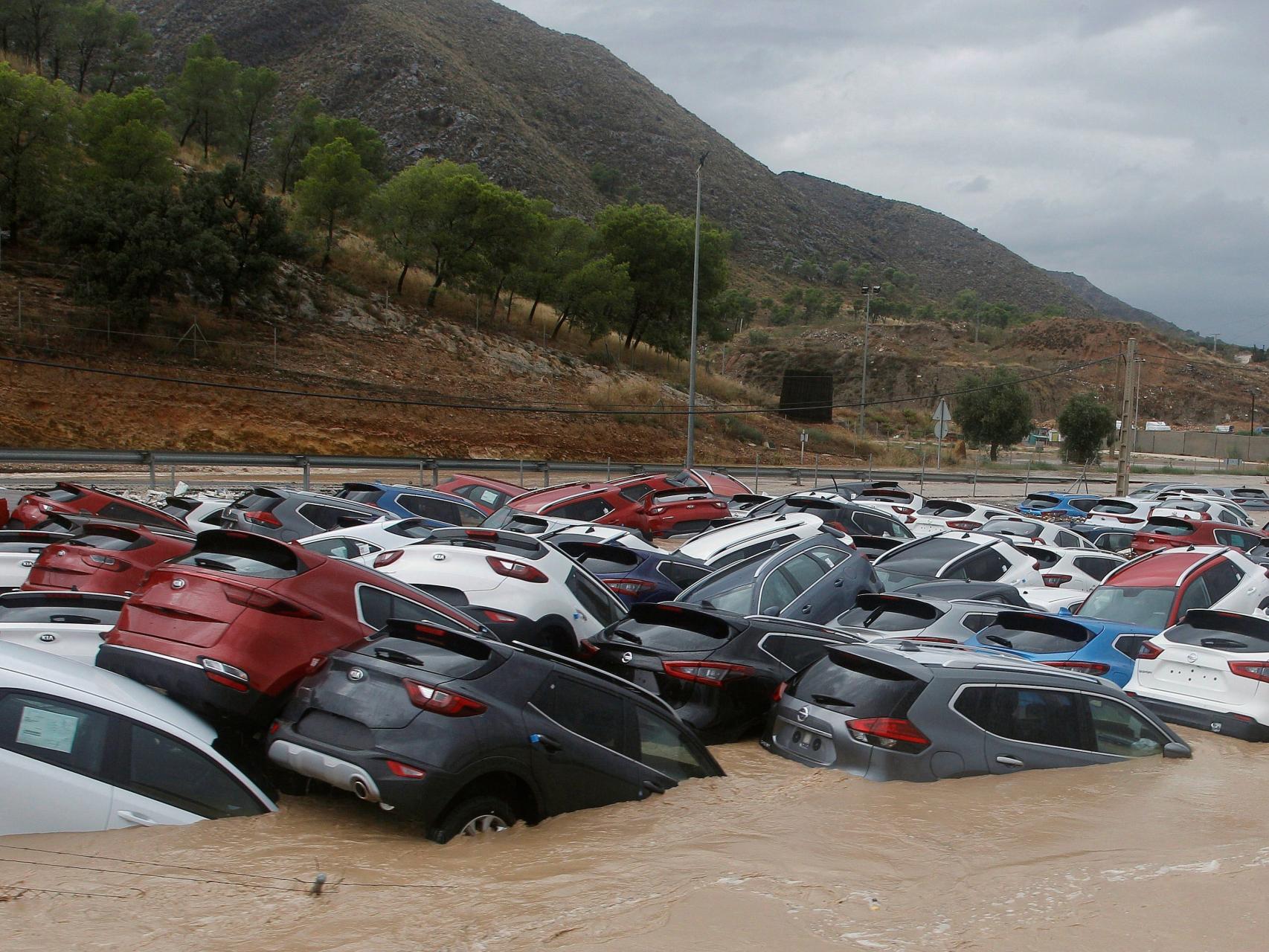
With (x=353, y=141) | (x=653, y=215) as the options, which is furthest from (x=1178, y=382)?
(x=353, y=141)

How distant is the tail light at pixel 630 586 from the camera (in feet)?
41.3

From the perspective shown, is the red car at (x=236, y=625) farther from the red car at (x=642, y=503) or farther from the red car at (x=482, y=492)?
the red car at (x=482, y=492)

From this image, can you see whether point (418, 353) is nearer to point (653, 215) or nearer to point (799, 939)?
point (653, 215)

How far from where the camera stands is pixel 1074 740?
7805 mm

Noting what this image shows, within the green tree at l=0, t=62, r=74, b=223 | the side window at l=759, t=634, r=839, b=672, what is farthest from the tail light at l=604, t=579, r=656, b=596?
the green tree at l=0, t=62, r=74, b=223

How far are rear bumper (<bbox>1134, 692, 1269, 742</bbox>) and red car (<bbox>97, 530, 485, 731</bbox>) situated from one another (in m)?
6.83

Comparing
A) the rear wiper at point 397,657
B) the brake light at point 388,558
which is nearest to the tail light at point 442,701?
the rear wiper at point 397,657

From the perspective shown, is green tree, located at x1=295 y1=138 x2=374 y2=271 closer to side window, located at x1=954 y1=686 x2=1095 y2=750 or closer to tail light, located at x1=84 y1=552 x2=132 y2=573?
tail light, located at x1=84 y1=552 x2=132 y2=573

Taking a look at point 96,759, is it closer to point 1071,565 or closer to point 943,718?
point 943,718

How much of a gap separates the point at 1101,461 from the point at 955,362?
104ft

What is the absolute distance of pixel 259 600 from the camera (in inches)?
256

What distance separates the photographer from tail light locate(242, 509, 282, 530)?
14.9m

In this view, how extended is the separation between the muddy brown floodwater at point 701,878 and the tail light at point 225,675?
2.45 ft

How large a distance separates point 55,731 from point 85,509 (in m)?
11.1
